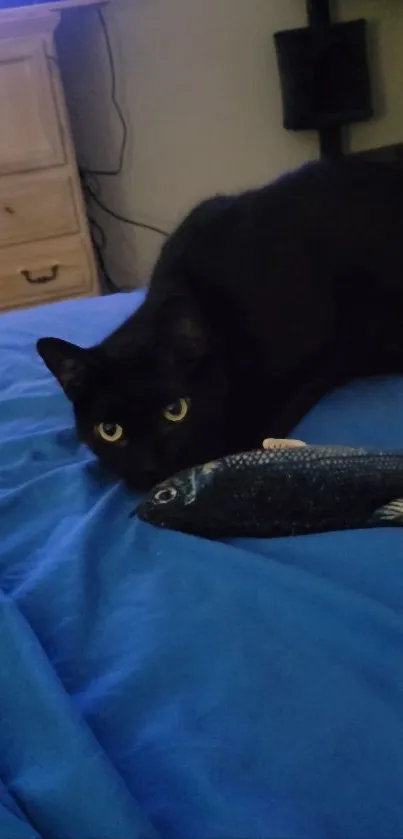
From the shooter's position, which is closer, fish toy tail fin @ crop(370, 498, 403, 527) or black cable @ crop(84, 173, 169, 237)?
fish toy tail fin @ crop(370, 498, 403, 527)

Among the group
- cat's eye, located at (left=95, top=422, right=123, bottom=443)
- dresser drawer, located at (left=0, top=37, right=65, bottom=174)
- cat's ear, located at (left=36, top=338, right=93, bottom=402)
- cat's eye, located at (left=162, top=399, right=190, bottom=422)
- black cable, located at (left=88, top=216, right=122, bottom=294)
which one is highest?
dresser drawer, located at (left=0, top=37, right=65, bottom=174)

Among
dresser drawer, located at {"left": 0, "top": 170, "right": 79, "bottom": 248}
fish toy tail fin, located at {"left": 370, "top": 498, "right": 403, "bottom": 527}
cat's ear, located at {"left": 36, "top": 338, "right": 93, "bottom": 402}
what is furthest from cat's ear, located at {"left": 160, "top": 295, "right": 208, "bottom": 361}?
dresser drawer, located at {"left": 0, "top": 170, "right": 79, "bottom": 248}

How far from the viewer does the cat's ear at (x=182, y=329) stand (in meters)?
1.06

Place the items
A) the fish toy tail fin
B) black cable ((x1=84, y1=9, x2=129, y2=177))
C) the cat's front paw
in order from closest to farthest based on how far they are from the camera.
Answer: the fish toy tail fin → the cat's front paw → black cable ((x1=84, y1=9, x2=129, y2=177))

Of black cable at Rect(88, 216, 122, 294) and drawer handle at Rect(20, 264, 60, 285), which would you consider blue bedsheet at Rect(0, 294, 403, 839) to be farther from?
black cable at Rect(88, 216, 122, 294)

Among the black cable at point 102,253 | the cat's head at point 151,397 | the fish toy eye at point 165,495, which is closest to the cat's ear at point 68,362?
the cat's head at point 151,397

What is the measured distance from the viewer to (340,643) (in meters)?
0.69

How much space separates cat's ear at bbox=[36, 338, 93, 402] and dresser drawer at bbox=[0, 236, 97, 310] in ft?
5.22

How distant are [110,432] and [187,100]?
83.9 inches

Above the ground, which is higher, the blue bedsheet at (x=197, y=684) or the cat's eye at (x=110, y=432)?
the cat's eye at (x=110, y=432)

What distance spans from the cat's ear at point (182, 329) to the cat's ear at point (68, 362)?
0.10 metres

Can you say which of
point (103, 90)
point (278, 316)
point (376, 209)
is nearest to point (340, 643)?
point (278, 316)

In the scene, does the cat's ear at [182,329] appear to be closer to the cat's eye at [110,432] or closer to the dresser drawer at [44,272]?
the cat's eye at [110,432]

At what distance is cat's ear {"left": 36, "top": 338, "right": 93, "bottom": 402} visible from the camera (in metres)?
1.05
